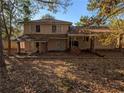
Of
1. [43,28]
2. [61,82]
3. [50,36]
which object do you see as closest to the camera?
[61,82]

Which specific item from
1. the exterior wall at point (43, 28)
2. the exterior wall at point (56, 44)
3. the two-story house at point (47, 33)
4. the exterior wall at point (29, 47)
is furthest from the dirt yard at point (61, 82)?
the exterior wall at point (56, 44)

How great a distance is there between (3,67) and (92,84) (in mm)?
9962

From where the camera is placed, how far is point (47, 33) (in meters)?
38.8

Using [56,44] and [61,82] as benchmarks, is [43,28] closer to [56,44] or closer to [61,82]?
[56,44]

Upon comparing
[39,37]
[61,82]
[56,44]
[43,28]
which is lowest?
[61,82]

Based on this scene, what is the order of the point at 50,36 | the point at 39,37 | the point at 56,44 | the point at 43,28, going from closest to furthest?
the point at 39,37, the point at 50,36, the point at 43,28, the point at 56,44

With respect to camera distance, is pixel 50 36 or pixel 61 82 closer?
pixel 61 82

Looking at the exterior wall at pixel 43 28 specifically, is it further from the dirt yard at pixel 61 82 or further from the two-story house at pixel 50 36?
the dirt yard at pixel 61 82

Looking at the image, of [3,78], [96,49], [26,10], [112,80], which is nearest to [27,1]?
[26,10]

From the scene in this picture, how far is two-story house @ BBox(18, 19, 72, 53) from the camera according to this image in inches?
1497

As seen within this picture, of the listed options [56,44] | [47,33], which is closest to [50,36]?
[47,33]

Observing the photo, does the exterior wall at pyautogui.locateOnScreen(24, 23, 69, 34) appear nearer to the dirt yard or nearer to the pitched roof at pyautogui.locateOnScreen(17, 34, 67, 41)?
the pitched roof at pyautogui.locateOnScreen(17, 34, 67, 41)

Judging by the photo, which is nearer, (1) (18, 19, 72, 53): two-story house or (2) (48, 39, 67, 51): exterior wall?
(1) (18, 19, 72, 53): two-story house

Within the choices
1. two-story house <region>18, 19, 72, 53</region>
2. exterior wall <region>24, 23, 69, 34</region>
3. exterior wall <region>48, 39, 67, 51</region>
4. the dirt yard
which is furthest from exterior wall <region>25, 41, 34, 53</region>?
the dirt yard
